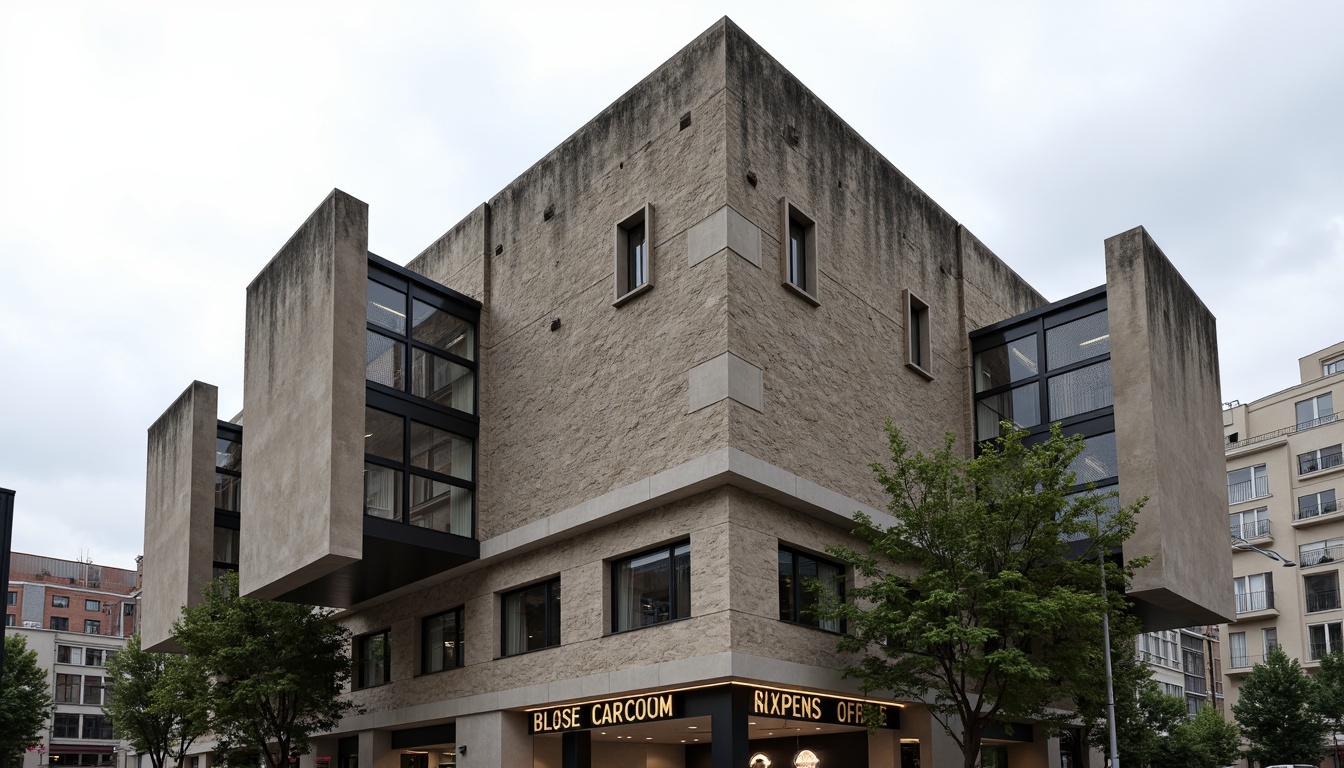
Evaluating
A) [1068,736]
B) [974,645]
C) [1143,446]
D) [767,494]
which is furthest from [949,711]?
[1068,736]

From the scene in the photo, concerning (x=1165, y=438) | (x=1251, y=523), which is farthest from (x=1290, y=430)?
(x=1165, y=438)

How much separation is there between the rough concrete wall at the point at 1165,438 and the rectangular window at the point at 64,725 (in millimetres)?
103493

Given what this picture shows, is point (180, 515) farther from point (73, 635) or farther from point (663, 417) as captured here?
point (73, 635)

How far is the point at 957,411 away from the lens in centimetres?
3575

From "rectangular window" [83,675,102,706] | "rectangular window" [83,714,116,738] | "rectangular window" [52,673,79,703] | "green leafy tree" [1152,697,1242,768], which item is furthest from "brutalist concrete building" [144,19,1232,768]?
"rectangular window" [83,675,102,706]

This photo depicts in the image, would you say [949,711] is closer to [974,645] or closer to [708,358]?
[974,645]

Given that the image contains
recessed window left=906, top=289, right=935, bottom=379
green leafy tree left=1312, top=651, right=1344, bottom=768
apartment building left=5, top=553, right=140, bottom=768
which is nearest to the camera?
recessed window left=906, top=289, right=935, bottom=379

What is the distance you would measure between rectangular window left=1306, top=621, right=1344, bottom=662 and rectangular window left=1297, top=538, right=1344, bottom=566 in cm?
390

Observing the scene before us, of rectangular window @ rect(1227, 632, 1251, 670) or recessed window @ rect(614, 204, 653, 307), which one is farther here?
rectangular window @ rect(1227, 632, 1251, 670)

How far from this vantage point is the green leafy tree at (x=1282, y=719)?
196 ft

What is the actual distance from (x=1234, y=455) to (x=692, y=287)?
64958 mm

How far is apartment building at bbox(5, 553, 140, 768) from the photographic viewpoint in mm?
108250

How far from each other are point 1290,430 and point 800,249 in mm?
61659

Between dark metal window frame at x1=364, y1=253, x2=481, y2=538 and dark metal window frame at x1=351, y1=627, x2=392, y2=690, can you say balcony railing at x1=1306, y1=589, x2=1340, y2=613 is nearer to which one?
dark metal window frame at x1=351, y1=627, x2=392, y2=690
